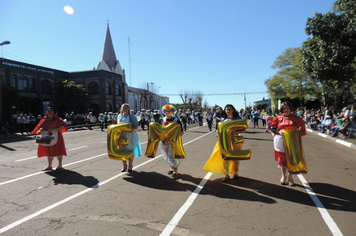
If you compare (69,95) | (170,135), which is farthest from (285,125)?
(69,95)

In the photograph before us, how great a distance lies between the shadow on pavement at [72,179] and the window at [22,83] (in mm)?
33808

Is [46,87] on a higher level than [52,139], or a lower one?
higher

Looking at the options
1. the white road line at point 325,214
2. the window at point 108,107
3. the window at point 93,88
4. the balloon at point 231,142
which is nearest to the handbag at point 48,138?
the balloon at point 231,142

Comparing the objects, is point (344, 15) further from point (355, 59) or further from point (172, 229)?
point (172, 229)

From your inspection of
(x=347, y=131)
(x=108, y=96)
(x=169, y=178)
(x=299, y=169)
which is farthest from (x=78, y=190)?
(x=108, y=96)

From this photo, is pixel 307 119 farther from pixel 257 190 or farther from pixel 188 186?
pixel 188 186

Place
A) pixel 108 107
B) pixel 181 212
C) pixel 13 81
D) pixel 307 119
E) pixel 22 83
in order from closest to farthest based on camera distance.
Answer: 1. pixel 181 212
2. pixel 307 119
3. pixel 13 81
4. pixel 22 83
5. pixel 108 107

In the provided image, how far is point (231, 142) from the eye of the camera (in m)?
5.45

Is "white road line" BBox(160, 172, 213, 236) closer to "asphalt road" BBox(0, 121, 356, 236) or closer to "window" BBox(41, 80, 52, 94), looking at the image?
"asphalt road" BBox(0, 121, 356, 236)

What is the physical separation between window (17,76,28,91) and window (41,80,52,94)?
9.89 feet

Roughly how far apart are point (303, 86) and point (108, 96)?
111 feet

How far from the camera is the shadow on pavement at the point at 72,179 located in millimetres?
5605

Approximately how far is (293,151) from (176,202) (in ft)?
→ 8.53

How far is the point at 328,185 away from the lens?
5.15 meters
